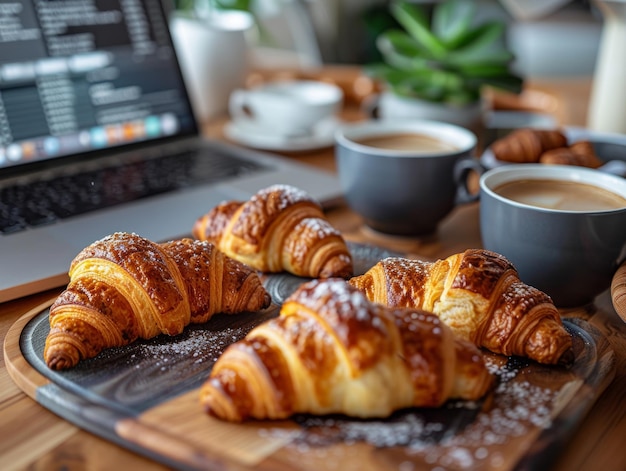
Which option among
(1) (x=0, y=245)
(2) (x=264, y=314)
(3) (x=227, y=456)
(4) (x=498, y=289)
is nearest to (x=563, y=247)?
(4) (x=498, y=289)

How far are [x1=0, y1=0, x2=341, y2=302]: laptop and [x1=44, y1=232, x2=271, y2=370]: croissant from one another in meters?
0.25

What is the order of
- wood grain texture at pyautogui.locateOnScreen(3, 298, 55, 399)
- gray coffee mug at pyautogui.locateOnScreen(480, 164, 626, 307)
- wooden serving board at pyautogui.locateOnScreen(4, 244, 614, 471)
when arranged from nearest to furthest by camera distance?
wooden serving board at pyautogui.locateOnScreen(4, 244, 614, 471) < wood grain texture at pyautogui.locateOnScreen(3, 298, 55, 399) < gray coffee mug at pyautogui.locateOnScreen(480, 164, 626, 307)

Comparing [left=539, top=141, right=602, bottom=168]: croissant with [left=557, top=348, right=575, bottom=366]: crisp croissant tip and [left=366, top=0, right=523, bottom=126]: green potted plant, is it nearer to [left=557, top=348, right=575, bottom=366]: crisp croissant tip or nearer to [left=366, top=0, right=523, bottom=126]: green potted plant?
[left=366, top=0, right=523, bottom=126]: green potted plant

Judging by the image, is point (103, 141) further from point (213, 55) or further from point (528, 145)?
point (528, 145)

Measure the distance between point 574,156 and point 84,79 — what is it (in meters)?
0.99

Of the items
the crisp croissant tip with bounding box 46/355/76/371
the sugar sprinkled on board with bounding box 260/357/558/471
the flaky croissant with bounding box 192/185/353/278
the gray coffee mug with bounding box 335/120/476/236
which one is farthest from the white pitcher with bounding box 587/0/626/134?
the crisp croissant tip with bounding box 46/355/76/371

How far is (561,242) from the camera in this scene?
0.92 meters

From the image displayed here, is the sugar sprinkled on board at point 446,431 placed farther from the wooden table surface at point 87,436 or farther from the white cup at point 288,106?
the white cup at point 288,106

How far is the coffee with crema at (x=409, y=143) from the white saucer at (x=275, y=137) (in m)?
0.40

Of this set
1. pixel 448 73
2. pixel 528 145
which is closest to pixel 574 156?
pixel 528 145

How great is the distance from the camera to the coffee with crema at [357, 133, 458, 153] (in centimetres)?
125

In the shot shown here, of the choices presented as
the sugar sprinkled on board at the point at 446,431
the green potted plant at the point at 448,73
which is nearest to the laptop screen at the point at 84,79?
the green potted plant at the point at 448,73

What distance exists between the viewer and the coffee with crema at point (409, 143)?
1.25 meters

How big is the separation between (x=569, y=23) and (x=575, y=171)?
3478 millimetres
